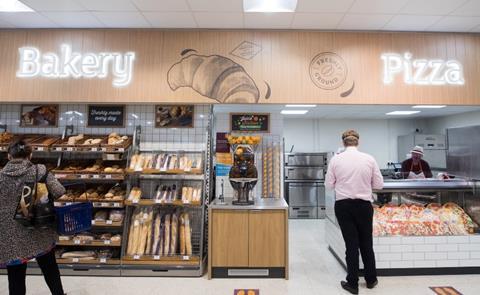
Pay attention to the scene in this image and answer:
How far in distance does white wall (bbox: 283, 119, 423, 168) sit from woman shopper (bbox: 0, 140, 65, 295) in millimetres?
6860

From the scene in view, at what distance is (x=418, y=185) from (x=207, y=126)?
2.89 meters

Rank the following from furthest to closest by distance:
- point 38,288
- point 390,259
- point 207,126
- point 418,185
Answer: point 207,126, point 418,185, point 390,259, point 38,288

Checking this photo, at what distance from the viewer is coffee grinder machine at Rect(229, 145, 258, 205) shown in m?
3.55

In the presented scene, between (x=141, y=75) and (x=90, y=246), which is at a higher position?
(x=141, y=75)

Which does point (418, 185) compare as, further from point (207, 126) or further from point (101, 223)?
point (101, 223)

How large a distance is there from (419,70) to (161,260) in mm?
4133

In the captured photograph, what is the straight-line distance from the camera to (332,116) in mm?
8258

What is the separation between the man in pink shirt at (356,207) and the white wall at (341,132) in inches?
213

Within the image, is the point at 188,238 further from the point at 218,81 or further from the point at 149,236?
the point at 218,81

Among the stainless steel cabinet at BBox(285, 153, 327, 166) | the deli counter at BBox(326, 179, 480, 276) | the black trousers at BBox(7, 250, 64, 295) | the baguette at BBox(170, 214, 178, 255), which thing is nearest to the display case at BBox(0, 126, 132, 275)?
the baguette at BBox(170, 214, 178, 255)

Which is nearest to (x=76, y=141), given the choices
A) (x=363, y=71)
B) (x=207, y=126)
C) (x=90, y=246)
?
(x=90, y=246)

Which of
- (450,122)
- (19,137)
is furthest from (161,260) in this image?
(450,122)

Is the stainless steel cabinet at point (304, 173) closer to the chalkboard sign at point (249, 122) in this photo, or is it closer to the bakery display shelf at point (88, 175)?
the chalkboard sign at point (249, 122)

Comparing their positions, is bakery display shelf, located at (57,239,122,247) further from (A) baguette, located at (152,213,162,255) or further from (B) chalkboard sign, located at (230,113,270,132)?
(B) chalkboard sign, located at (230,113,270,132)
